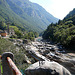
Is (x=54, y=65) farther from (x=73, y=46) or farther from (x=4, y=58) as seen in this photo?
(x=73, y=46)

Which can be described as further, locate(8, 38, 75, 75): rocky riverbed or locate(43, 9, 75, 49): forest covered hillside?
locate(43, 9, 75, 49): forest covered hillside

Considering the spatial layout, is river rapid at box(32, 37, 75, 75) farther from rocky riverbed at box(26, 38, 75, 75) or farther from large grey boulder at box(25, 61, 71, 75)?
large grey boulder at box(25, 61, 71, 75)

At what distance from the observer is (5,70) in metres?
3.88

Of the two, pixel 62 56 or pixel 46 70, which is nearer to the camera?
pixel 46 70

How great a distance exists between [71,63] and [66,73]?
311 centimetres

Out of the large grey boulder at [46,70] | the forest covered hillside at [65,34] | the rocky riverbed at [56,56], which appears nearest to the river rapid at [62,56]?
→ the rocky riverbed at [56,56]

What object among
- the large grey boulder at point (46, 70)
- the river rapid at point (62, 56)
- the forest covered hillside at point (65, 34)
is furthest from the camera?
the forest covered hillside at point (65, 34)

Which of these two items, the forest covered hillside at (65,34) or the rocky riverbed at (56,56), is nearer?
the rocky riverbed at (56,56)

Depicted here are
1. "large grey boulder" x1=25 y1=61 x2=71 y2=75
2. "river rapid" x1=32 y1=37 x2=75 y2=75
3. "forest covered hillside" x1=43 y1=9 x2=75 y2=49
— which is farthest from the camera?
"forest covered hillside" x1=43 y1=9 x2=75 y2=49

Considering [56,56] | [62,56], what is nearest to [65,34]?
[62,56]

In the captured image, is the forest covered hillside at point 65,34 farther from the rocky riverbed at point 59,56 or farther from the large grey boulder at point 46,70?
the large grey boulder at point 46,70

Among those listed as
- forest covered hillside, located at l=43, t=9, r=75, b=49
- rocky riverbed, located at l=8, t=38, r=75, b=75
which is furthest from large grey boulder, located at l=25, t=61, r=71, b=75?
forest covered hillside, located at l=43, t=9, r=75, b=49

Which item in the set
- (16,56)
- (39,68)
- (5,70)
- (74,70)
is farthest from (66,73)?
(16,56)

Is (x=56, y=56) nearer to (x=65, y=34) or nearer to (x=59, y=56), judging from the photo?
(x=59, y=56)
